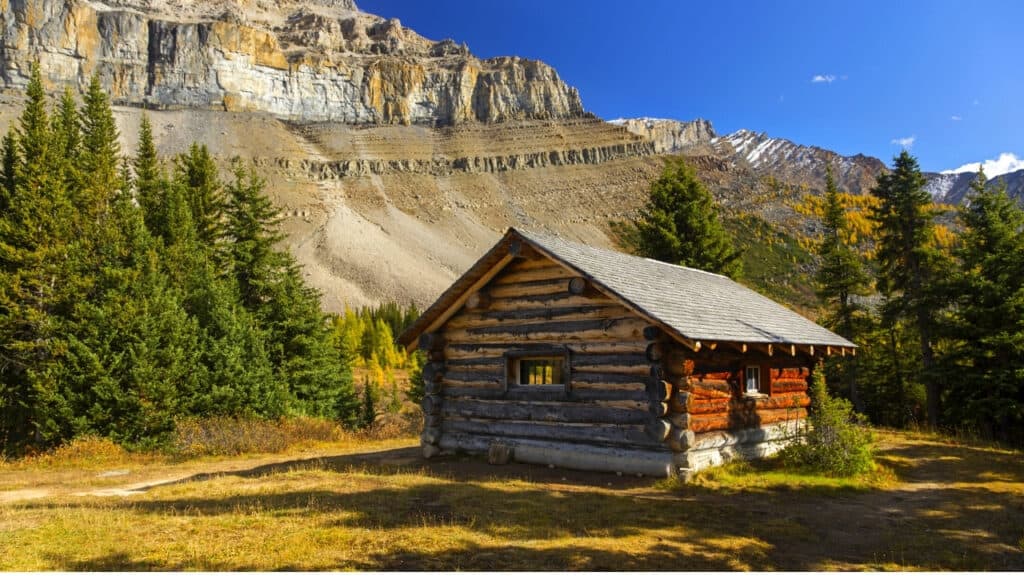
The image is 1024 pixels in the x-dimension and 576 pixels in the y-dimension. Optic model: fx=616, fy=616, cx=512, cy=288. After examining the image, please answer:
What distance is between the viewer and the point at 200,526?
8.99 m

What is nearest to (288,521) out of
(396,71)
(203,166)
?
(203,166)

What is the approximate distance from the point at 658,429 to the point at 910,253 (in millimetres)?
20170

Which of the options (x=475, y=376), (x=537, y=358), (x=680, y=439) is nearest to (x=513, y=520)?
(x=680, y=439)

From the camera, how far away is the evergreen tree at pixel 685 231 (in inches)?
1258

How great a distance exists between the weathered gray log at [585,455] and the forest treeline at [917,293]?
14.8 metres

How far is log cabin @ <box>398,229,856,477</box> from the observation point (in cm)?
1266

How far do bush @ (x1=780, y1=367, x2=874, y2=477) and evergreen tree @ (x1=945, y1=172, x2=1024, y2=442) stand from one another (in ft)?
34.1

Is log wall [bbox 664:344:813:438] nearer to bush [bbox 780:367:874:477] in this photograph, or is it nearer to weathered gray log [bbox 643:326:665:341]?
weathered gray log [bbox 643:326:665:341]

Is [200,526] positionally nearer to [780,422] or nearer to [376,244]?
[780,422]

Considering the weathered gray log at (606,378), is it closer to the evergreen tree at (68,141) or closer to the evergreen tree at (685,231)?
the evergreen tree at (685,231)

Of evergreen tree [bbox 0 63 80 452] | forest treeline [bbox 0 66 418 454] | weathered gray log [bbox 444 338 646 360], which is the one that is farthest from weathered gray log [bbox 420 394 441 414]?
evergreen tree [bbox 0 63 80 452]

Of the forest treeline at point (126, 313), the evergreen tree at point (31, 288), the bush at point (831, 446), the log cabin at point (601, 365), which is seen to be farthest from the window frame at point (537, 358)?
the evergreen tree at point (31, 288)

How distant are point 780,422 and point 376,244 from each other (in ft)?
285

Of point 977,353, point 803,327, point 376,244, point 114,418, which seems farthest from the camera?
point 376,244
